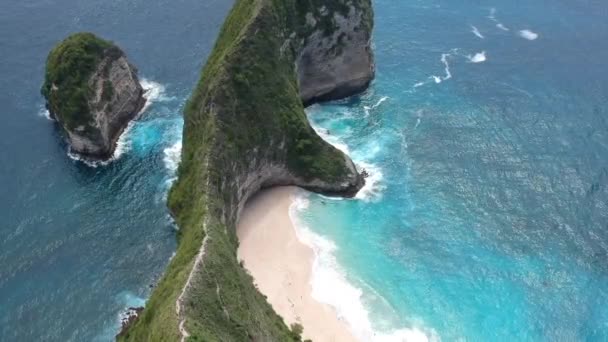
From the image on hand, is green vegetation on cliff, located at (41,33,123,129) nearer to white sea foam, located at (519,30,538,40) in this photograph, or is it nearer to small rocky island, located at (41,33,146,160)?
small rocky island, located at (41,33,146,160)

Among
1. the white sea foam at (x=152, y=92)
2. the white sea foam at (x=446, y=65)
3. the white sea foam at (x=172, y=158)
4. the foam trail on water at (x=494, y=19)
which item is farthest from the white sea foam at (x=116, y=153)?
the foam trail on water at (x=494, y=19)

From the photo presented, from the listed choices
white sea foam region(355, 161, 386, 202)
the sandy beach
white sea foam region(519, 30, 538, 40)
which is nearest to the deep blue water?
the sandy beach

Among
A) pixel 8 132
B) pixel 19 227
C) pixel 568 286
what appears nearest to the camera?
pixel 568 286

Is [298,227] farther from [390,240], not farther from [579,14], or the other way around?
[579,14]

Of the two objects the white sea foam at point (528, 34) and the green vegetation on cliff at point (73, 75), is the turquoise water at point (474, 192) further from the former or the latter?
the green vegetation on cliff at point (73, 75)


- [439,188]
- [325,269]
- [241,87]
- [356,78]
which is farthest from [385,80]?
[325,269]
